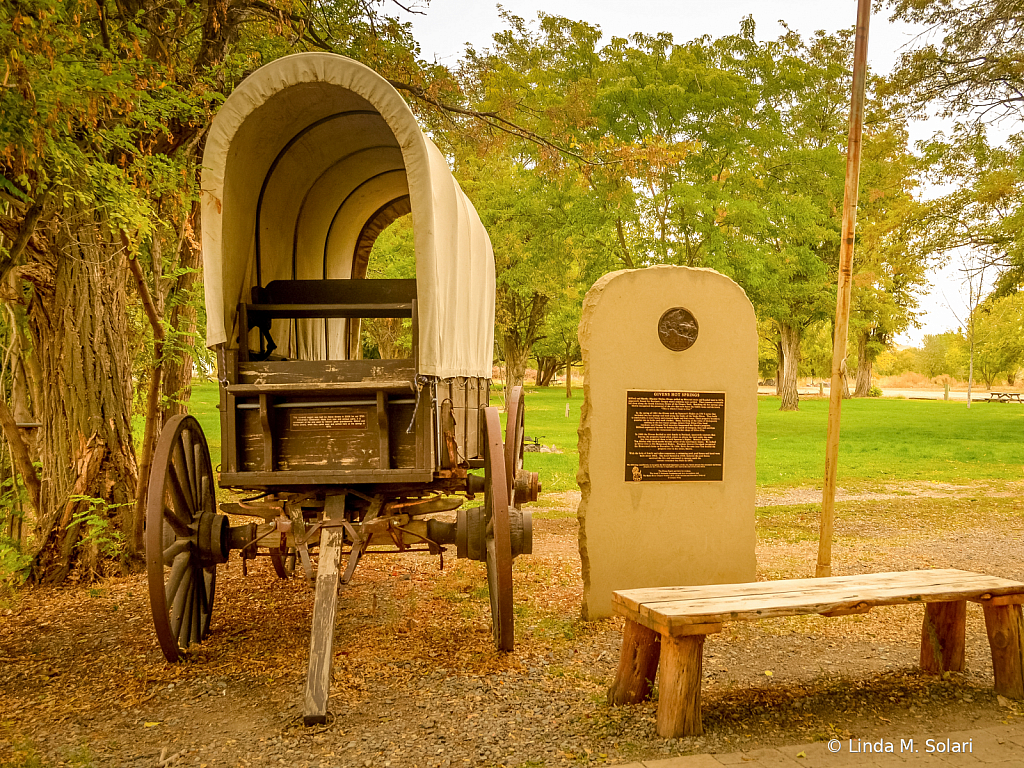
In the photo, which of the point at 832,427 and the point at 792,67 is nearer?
the point at 832,427

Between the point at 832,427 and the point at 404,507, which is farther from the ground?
the point at 832,427

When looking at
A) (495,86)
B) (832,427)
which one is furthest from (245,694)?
(495,86)

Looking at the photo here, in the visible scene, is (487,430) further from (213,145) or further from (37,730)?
(37,730)

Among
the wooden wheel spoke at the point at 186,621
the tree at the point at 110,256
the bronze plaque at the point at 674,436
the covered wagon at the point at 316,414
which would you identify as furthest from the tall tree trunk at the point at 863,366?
the wooden wheel spoke at the point at 186,621

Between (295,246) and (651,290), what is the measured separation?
9.46 feet

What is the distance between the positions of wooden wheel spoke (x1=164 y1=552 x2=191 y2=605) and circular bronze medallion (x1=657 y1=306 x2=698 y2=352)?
3.49 metres

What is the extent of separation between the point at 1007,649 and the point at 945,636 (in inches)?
12.5

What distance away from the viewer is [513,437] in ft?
20.5

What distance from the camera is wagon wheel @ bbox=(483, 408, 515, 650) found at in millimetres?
4340

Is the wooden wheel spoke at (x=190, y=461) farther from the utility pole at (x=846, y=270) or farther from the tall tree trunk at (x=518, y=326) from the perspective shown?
the tall tree trunk at (x=518, y=326)

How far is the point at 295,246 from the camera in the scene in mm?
6281

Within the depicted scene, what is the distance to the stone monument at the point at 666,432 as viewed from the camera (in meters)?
5.50

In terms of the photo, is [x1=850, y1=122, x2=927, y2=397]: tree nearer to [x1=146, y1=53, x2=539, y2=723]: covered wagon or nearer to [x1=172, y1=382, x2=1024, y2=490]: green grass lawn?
[x1=172, y1=382, x2=1024, y2=490]: green grass lawn

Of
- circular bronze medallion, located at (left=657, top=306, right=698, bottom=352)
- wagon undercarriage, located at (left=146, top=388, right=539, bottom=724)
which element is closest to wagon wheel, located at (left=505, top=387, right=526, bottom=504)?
wagon undercarriage, located at (left=146, top=388, right=539, bottom=724)
